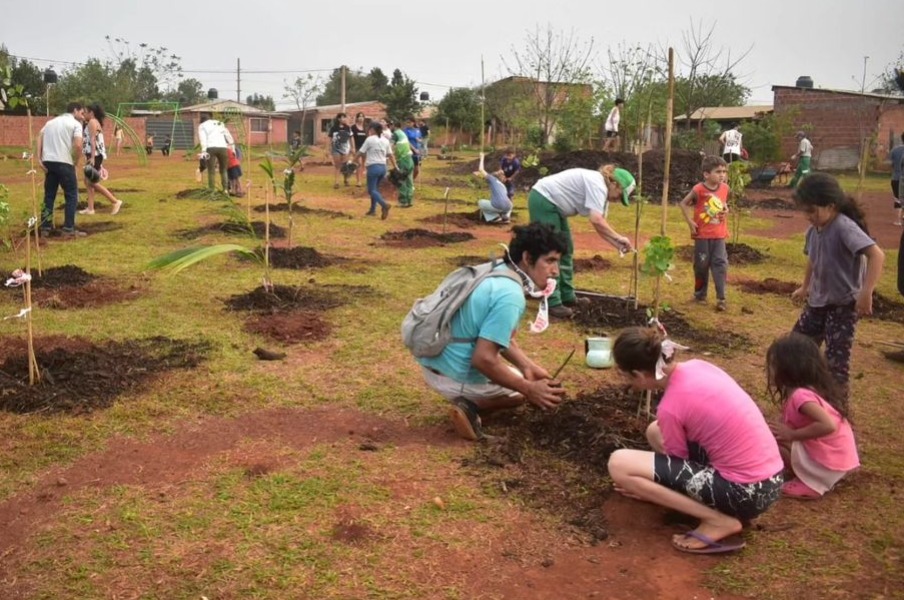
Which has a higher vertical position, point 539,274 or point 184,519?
point 539,274

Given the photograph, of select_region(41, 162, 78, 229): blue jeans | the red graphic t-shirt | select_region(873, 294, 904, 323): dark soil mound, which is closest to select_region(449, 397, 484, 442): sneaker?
the red graphic t-shirt

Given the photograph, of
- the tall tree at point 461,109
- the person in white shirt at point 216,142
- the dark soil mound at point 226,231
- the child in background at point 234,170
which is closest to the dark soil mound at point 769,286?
the dark soil mound at point 226,231

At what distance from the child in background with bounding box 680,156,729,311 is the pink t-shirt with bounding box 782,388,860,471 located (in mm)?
3891

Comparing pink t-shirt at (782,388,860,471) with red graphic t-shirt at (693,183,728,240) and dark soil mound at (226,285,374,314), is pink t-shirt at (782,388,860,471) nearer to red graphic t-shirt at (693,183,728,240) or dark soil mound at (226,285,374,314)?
red graphic t-shirt at (693,183,728,240)

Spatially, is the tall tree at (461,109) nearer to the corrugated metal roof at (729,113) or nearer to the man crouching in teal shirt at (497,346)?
the corrugated metal roof at (729,113)

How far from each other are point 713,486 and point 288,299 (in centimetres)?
498

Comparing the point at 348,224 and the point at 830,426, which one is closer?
the point at 830,426

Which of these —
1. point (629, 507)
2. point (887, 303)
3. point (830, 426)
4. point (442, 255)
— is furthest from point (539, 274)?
point (442, 255)

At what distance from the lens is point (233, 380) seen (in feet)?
18.1

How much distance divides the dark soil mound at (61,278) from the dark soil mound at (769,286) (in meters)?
7.04

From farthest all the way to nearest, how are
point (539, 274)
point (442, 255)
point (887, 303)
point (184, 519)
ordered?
point (442, 255) < point (887, 303) < point (539, 274) < point (184, 519)

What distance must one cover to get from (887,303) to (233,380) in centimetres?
668

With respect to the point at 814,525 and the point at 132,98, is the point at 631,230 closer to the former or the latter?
the point at 814,525

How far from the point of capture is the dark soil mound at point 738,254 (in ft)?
36.2
